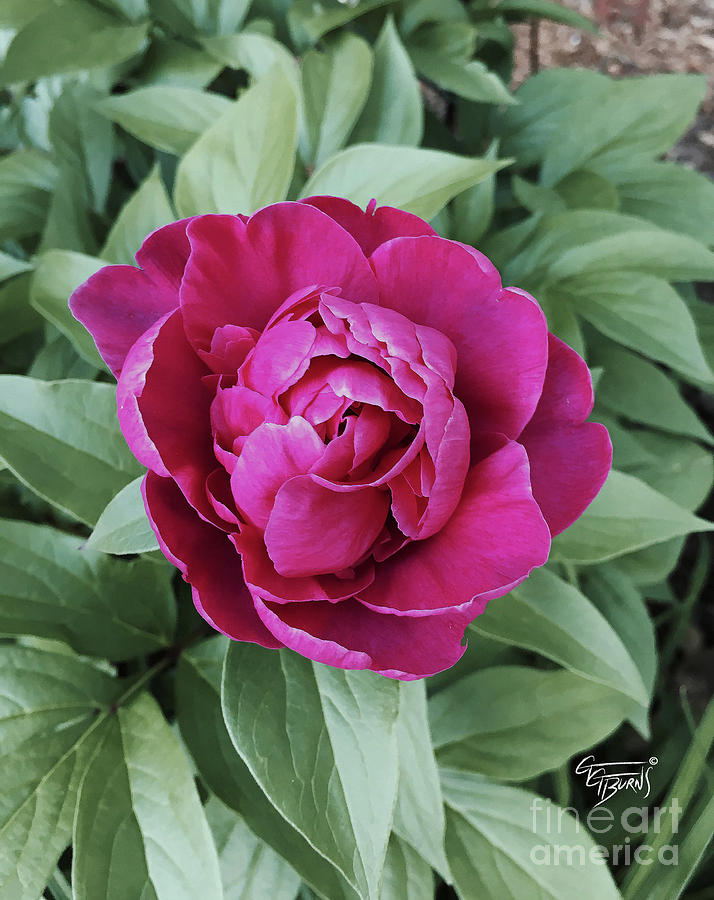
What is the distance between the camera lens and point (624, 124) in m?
0.94

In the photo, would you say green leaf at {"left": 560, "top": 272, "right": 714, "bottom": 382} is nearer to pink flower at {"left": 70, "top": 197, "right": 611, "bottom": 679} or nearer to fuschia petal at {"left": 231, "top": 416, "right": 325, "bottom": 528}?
pink flower at {"left": 70, "top": 197, "right": 611, "bottom": 679}

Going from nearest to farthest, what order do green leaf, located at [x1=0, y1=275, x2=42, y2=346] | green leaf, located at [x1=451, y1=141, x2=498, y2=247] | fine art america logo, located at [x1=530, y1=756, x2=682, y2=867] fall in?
fine art america logo, located at [x1=530, y1=756, x2=682, y2=867]
green leaf, located at [x1=0, y1=275, x2=42, y2=346]
green leaf, located at [x1=451, y1=141, x2=498, y2=247]

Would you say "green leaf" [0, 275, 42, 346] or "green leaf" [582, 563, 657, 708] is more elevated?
"green leaf" [0, 275, 42, 346]

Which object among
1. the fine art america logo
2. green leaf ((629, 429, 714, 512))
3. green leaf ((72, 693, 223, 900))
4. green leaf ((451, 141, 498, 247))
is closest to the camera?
green leaf ((72, 693, 223, 900))

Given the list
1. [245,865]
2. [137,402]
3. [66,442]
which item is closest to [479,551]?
[137,402]

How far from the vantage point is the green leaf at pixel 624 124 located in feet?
3.03

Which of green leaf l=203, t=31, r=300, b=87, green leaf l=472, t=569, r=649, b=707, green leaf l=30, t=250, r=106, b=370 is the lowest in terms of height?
green leaf l=472, t=569, r=649, b=707

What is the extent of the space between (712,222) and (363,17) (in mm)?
470

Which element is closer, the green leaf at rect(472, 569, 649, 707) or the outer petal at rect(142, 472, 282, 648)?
the outer petal at rect(142, 472, 282, 648)

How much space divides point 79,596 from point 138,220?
315 mm

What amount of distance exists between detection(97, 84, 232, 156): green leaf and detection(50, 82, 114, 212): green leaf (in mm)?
70

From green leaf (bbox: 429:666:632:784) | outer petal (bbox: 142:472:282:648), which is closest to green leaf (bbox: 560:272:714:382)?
green leaf (bbox: 429:666:632:784)

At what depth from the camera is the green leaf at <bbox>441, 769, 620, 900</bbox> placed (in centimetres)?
63
